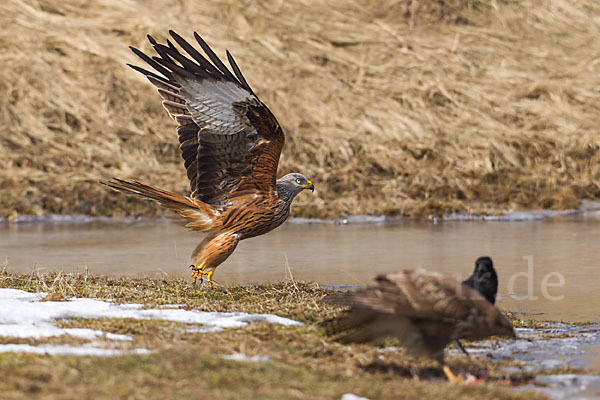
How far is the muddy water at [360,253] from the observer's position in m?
9.59

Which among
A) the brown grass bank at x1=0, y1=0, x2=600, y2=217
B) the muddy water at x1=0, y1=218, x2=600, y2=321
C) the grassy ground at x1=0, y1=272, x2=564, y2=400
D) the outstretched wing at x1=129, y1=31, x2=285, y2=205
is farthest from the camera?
the brown grass bank at x1=0, y1=0, x2=600, y2=217

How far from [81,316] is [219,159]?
3039mm

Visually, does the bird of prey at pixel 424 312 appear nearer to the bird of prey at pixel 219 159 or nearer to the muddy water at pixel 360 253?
the muddy water at pixel 360 253

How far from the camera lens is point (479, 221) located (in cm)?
1736

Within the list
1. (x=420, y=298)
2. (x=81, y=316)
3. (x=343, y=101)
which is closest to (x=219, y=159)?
(x=81, y=316)

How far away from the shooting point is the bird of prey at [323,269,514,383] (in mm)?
→ 4969

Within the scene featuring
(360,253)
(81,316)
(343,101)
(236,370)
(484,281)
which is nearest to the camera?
(236,370)

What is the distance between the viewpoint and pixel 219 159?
888 centimetres

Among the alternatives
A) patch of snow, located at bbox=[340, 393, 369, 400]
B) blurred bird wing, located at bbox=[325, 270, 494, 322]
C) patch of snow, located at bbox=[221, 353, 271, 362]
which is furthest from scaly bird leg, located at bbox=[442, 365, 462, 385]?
patch of snow, located at bbox=[221, 353, 271, 362]

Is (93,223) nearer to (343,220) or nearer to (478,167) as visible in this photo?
(343,220)

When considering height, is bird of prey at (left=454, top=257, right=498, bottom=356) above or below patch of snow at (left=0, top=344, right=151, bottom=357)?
above

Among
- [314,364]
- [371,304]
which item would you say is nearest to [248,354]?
[314,364]

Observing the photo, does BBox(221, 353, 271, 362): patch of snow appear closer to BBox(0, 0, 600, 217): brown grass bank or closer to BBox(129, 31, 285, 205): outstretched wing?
BBox(129, 31, 285, 205): outstretched wing

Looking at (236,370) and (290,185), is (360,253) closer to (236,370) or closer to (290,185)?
(290,185)
